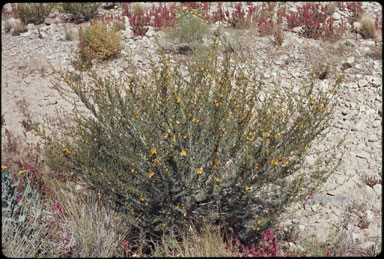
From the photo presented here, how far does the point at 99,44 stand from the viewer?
584 cm

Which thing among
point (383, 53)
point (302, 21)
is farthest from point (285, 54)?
point (383, 53)

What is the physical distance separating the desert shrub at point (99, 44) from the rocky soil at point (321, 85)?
8.0 inches

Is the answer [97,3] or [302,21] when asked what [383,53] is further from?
[97,3]

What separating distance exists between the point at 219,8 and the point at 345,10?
2812 mm

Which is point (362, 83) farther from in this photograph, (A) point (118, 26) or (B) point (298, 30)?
(A) point (118, 26)

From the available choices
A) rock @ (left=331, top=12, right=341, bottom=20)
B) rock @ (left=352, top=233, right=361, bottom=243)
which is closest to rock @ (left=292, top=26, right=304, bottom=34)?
rock @ (left=331, top=12, right=341, bottom=20)

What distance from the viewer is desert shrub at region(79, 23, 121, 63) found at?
231 inches

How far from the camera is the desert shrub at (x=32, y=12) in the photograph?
745 cm

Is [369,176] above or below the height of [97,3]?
below

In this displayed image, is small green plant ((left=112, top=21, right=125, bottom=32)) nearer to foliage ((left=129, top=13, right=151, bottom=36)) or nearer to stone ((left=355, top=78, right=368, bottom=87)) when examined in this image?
foliage ((left=129, top=13, right=151, bottom=36))

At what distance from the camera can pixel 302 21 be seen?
21.7 ft

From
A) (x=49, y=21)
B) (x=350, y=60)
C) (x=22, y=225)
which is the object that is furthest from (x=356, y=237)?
(x=49, y=21)

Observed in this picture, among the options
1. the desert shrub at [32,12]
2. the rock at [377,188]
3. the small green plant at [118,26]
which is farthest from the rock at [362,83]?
the desert shrub at [32,12]

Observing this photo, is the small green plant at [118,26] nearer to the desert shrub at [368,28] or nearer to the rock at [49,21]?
the rock at [49,21]
